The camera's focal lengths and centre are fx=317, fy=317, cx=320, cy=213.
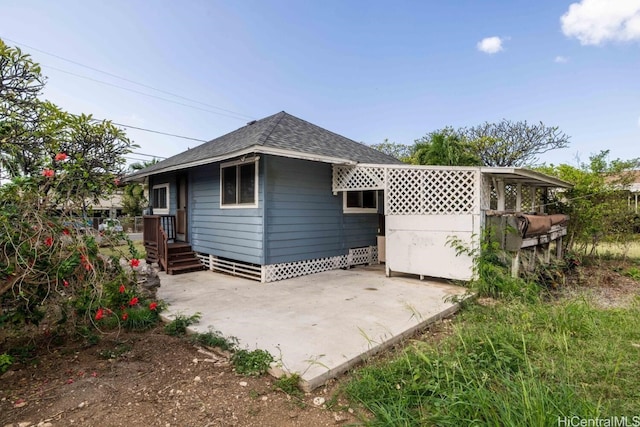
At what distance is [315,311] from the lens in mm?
4512

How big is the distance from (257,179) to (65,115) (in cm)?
352

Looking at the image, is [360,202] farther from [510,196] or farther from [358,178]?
[510,196]

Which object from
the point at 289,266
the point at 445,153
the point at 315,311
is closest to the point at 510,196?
the point at 445,153

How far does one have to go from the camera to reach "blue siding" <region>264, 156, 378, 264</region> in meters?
6.52

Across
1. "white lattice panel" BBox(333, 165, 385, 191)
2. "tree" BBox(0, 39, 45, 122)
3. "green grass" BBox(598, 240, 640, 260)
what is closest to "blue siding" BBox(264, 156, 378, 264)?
"white lattice panel" BBox(333, 165, 385, 191)

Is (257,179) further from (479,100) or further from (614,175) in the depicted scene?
(479,100)

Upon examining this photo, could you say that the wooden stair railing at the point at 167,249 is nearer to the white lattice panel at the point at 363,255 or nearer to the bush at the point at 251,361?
the white lattice panel at the point at 363,255

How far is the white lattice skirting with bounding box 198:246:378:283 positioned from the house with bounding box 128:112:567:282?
3 centimetres

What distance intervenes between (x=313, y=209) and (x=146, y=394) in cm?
516

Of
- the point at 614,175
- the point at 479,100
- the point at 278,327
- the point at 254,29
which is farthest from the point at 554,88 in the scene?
the point at 278,327

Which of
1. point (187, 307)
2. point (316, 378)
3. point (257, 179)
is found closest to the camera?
point (316, 378)

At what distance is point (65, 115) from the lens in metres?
3.19

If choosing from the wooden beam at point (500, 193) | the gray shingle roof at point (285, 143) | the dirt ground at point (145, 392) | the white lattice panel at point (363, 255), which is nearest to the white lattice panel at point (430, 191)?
the gray shingle roof at point (285, 143)

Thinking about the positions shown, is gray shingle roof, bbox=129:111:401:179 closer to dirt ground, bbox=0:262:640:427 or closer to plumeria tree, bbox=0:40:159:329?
plumeria tree, bbox=0:40:159:329
